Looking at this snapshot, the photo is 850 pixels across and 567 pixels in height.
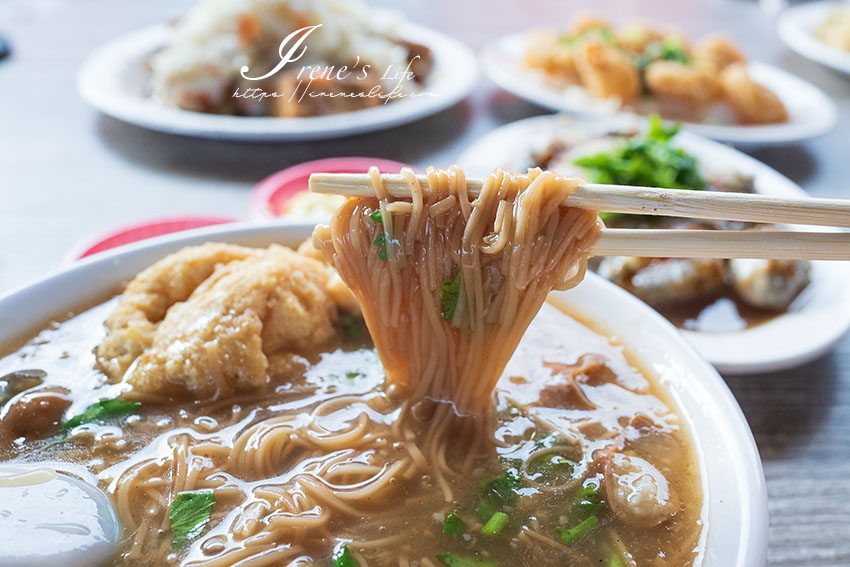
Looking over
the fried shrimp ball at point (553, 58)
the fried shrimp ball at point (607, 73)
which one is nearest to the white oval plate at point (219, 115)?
the fried shrimp ball at point (553, 58)

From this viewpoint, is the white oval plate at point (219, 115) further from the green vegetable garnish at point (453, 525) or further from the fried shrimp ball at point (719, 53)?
the green vegetable garnish at point (453, 525)

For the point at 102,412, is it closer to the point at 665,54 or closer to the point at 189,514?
the point at 189,514

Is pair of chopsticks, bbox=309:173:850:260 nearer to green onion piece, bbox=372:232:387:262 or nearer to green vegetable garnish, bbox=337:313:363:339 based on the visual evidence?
green onion piece, bbox=372:232:387:262

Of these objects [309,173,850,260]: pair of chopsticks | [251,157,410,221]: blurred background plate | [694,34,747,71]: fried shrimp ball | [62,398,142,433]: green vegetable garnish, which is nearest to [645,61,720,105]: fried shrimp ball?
[694,34,747,71]: fried shrimp ball

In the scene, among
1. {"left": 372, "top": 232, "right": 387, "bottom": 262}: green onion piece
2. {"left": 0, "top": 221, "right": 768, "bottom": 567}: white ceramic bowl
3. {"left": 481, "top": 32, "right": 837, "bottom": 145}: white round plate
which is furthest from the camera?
{"left": 481, "top": 32, "right": 837, "bottom": 145}: white round plate

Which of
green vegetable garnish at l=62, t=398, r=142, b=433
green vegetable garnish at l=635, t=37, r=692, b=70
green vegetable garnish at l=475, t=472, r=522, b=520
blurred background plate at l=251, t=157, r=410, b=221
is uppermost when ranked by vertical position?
green vegetable garnish at l=62, t=398, r=142, b=433
